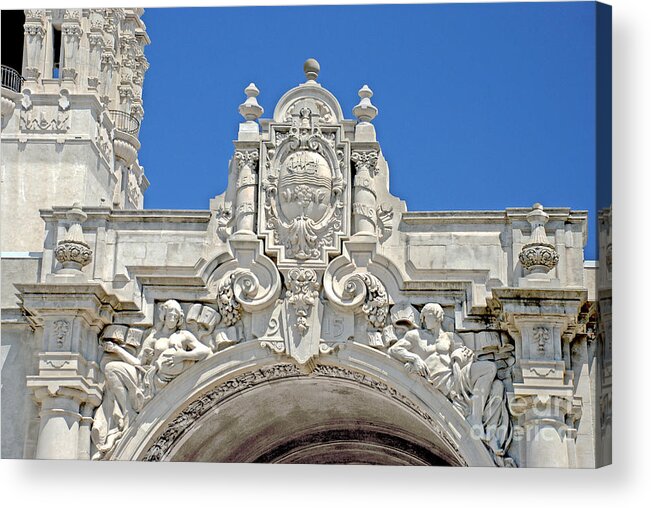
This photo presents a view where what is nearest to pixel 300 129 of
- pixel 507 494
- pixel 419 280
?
pixel 419 280

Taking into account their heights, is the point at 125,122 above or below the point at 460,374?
above

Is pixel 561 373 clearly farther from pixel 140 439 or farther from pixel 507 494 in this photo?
pixel 140 439

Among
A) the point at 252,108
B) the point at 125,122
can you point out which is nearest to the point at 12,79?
the point at 125,122

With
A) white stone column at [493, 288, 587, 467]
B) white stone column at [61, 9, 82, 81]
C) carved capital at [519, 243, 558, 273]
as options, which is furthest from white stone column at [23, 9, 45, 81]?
white stone column at [493, 288, 587, 467]

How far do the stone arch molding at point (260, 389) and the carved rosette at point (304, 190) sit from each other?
1086mm

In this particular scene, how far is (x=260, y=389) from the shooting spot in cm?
1873

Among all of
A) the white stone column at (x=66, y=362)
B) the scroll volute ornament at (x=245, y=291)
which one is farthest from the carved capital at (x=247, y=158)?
the white stone column at (x=66, y=362)

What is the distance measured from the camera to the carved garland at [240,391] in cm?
1830

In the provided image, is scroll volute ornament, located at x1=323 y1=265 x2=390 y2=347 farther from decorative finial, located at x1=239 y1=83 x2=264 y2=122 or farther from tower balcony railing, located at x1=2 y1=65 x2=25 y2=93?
tower balcony railing, located at x1=2 y1=65 x2=25 y2=93

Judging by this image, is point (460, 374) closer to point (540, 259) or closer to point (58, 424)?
point (540, 259)

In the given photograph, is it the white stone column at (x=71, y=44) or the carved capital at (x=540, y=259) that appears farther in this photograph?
the white stone column at (x=71, y=44)

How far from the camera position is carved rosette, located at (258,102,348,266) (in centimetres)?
1820

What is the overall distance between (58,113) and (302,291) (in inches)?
372

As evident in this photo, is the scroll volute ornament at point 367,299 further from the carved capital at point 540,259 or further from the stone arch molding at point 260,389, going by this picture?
the carved capital at point 540,259
